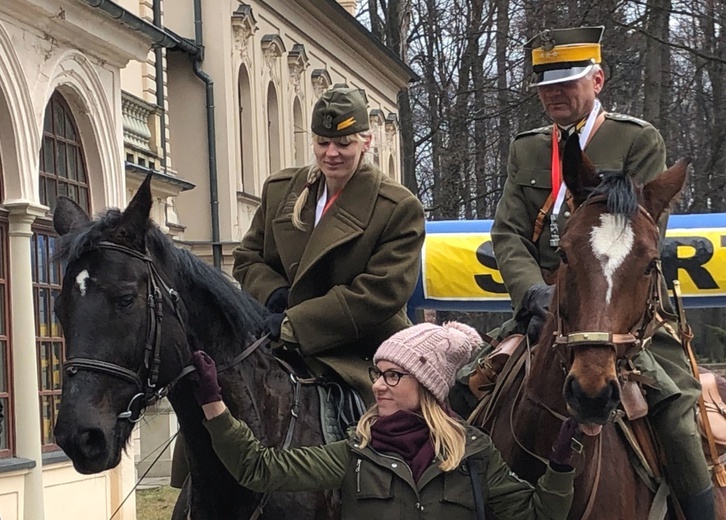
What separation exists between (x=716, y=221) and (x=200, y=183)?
1526 cm

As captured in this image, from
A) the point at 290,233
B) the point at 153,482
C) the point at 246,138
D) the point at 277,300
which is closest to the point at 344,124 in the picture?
the point at 290,233

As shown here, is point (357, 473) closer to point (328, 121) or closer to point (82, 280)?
point (82, 280)

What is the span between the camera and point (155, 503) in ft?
52.6

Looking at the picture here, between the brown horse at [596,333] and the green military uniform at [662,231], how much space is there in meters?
0.21

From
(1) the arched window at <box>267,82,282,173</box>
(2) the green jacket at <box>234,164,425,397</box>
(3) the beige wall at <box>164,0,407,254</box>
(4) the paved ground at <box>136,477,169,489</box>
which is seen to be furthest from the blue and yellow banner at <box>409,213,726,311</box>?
(1) the arched window at <box>267,82,282,173</box>

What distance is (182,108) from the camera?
24.2 m

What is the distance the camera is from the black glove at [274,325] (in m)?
4.99

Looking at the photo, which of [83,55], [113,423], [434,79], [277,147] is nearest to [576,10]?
[83,55]

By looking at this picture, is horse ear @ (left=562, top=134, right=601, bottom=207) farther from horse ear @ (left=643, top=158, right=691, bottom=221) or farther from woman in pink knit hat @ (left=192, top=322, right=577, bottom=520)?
woman in pink knit hat @ (left=192, top=322, right=577, bottom=520)

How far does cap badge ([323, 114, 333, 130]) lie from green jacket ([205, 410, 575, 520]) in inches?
57.3

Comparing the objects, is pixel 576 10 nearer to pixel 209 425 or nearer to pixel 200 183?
pixel 200 183

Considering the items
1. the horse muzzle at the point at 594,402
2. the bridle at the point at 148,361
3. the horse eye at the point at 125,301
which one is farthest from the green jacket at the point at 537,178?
the horse eye at the point at 125,301

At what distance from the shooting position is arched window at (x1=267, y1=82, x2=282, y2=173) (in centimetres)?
2809

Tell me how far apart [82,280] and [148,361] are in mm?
337
